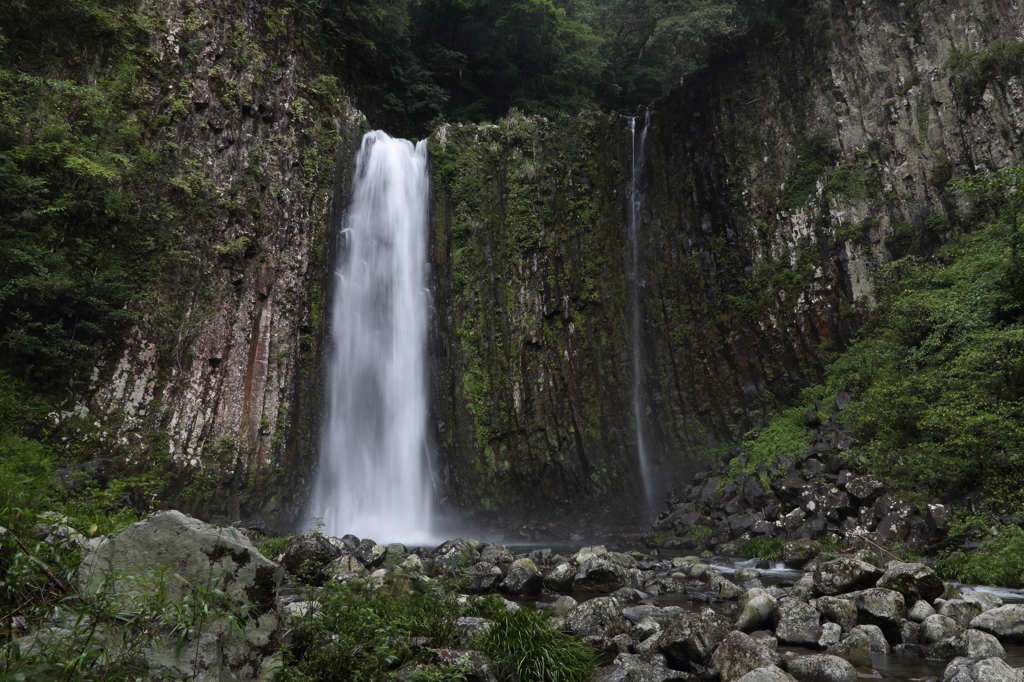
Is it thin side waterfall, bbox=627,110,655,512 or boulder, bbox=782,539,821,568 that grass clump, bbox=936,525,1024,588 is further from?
thin side waterfall, bbox=627,110,655,512

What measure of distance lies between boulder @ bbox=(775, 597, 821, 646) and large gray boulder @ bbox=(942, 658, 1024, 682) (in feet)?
4.43

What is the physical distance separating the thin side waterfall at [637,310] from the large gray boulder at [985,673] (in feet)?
38.6

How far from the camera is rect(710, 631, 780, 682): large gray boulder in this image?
4621mm

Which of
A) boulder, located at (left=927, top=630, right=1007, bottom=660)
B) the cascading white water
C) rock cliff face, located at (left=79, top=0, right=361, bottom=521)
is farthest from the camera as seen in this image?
the cascading white water

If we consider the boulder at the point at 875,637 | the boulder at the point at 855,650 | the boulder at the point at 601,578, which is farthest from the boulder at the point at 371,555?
the boulder at the point at 875,637

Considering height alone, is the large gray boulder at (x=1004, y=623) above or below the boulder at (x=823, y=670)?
above

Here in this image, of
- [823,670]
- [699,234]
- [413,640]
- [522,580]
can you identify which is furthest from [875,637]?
[699,234]

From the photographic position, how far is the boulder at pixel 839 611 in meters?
5.98

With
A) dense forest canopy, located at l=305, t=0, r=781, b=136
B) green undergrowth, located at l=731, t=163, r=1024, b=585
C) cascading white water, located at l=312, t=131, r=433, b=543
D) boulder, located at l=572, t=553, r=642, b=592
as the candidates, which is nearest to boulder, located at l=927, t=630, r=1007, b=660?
green undergrowth, located at l=731, t=163, r=1024, b=585

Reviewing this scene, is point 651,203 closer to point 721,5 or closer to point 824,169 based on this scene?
point 824,169

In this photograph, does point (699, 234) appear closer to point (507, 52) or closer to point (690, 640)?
point (507, 52)

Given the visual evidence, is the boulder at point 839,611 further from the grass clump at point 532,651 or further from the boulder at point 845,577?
the grass clump at point 532,651

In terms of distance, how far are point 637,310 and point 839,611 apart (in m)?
13.7

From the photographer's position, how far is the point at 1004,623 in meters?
5.43
